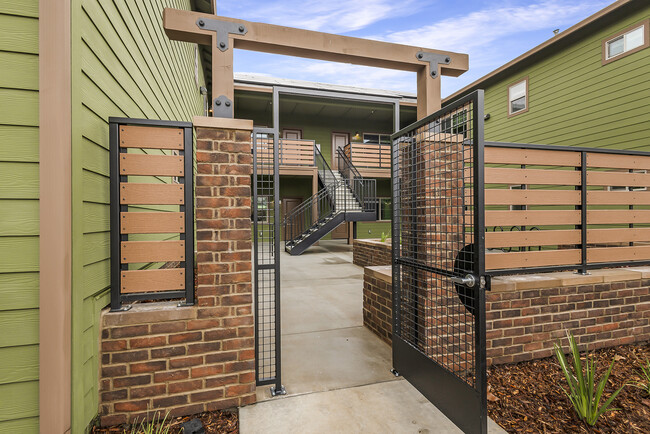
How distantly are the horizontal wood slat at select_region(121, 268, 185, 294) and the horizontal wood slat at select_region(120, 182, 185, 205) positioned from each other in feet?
1.49

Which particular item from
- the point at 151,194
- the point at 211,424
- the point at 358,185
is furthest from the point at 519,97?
the point at 211,424

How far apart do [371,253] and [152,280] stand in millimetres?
5315

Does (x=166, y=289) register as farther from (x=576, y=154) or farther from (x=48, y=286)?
(x=576, y=154)

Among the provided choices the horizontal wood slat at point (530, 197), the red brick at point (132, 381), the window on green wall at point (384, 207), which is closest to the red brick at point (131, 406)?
the red brick at point (132, 381)

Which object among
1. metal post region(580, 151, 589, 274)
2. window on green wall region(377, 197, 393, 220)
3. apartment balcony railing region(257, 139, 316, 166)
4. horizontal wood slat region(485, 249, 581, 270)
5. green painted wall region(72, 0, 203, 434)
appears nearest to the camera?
green painted wall region(72, 0, 203, 434)

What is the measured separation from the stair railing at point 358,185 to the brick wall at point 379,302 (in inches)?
228

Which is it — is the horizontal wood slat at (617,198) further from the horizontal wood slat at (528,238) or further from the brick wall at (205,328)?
the brick wall at (205,328)

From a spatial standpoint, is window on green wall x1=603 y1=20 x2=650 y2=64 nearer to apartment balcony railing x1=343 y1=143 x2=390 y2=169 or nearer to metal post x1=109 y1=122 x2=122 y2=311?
apartment balcony railing x1=343 y1=143 x2=390 y2=169

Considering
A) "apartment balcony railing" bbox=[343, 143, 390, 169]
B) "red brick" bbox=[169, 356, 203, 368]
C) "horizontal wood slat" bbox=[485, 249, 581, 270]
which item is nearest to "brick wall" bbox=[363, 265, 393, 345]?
"horizontal wood slat" bbox=[485, 249, 581, 270]

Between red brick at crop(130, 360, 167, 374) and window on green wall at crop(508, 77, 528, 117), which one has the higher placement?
window on green wall at crop(508, 77, 528, 117)

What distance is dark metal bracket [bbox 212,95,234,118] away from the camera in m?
2.05

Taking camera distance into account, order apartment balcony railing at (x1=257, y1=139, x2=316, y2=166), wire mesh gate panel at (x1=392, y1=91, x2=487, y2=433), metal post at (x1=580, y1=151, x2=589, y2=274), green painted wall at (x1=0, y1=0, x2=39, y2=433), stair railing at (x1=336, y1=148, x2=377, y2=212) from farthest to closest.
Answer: apartment balcony railing at (x1=257, y1=139, x2=316, y2=166) → stair railing at (x1=336, y1=148, x2=377, y2=212) → metal post at (x1=580, y1=151, x2=589, y2=274) → wire mesh gate panel at (x1=392, y1=91, x2=487, y2=433) → green painted wall at (x1=0, y1=0, x2=39, y2=433)

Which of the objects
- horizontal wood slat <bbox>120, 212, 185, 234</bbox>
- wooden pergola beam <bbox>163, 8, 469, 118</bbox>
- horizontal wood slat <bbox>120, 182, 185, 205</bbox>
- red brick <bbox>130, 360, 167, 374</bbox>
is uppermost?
wooden pergola beam <bbox>163, 8, 469, 118</bbox>

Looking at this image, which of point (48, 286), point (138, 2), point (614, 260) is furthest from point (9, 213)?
point (614, 260)
